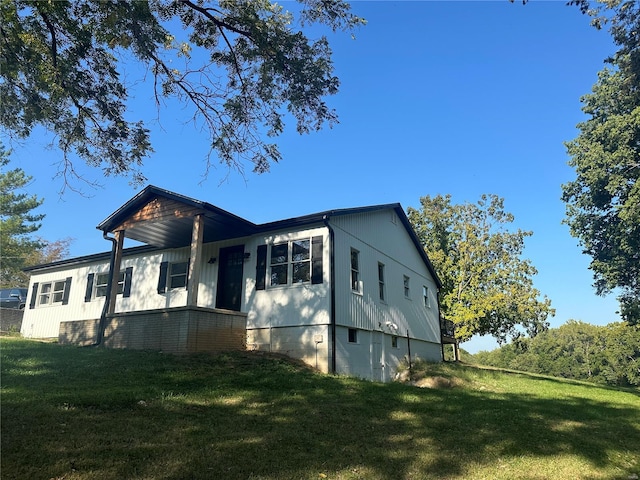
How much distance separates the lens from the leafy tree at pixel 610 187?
77.8ft

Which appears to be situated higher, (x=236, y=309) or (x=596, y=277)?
(x=596, y=277)

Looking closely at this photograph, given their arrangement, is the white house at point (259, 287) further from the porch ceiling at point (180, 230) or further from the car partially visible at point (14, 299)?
the car partially visible at point (14, 299)

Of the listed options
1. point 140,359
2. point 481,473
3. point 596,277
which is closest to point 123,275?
point 140,359

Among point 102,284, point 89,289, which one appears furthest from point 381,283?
point 89,289

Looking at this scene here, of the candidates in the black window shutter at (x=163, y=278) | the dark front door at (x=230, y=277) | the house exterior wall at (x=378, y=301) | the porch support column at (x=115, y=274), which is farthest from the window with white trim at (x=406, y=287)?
the porch support column at (x=115, y=274)

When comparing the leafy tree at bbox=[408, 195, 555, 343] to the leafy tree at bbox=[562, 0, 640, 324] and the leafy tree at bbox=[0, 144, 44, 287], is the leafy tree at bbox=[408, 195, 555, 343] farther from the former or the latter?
Result: the leafy tree at bbox=[0, 144, 44, 287]

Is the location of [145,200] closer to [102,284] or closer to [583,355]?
[102,284]

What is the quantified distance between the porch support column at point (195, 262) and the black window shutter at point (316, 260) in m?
3.34

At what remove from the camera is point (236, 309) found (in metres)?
15.0

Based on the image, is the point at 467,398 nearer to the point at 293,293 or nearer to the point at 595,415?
the point at 595,415

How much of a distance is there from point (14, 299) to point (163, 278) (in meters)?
11.3

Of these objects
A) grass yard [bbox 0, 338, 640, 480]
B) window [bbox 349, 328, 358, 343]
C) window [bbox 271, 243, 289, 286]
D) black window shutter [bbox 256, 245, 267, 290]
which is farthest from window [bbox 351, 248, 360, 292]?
grass yard [bbox 0, 338, 640, 480]

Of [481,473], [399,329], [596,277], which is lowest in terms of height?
[481,473]

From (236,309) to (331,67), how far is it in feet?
30.0
